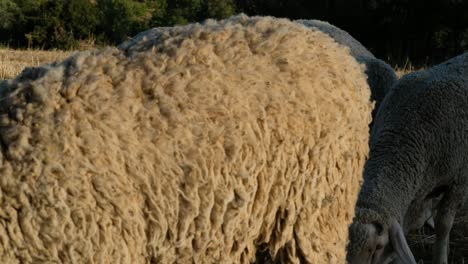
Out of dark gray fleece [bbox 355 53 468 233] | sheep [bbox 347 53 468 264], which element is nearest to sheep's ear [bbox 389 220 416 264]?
sheep [bbox 347 53 468 264]

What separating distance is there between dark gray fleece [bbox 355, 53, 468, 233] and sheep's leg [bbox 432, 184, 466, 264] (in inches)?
0.5

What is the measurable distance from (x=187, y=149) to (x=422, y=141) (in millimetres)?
4029

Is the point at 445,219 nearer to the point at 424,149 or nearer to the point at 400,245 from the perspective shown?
the point at 424,149

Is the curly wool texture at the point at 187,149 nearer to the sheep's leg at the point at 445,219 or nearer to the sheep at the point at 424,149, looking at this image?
the sheep at the point at 424,149

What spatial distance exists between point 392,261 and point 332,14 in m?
26.7

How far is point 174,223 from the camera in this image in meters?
3.10

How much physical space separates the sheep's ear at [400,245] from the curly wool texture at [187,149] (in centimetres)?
188

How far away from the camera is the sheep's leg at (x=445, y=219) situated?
22.0ft

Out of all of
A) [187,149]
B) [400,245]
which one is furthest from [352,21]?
[187,149]

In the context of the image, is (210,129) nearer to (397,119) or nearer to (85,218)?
(85,218)

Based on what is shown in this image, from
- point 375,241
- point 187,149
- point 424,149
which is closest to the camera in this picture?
point 187,149

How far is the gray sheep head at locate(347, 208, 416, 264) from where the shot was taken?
534 cm

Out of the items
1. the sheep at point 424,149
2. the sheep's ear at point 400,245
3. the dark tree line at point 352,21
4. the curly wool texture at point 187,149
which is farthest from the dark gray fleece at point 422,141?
the dark tree line at point 352,21

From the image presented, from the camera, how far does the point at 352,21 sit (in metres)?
31.1
